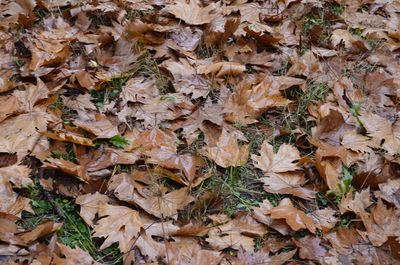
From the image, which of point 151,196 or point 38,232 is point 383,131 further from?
point 38,232

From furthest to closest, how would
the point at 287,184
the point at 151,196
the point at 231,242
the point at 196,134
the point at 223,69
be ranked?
1. the point at 223,69
2. the point at 196,134
3. the point at 287,184
4. the point at 151,196
5. the point at 231,242

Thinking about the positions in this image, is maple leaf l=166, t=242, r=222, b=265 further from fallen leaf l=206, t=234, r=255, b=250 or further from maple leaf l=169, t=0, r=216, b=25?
maple leaf l=169, t=0, r=216, b=25

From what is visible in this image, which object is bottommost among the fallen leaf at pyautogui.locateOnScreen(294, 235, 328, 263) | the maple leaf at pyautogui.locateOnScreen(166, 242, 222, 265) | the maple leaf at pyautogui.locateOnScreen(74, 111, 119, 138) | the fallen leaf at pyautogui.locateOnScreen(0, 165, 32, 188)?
the fallen leaf at pyautogui.locateOnScreen(294, 235, 328, 263)

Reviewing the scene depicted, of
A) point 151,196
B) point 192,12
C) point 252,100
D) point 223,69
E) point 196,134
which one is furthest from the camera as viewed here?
point 192,12

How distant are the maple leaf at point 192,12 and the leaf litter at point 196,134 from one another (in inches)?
0.5

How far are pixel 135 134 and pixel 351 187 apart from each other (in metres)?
1.11

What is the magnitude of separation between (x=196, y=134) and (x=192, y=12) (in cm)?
103

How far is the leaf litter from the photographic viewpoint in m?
1.66

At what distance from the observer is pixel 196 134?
6.72ft

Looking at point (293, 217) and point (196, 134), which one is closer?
point (293, 217)

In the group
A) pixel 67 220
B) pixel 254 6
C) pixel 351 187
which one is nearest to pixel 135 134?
pixel 67 220

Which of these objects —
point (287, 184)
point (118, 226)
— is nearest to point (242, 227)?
point (287, 184)

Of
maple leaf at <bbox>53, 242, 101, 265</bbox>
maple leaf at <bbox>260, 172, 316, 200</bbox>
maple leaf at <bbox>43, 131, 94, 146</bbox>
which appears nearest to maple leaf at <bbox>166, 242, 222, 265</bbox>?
maple leaf at <bbox>53, 242, 101, 265</bbox>

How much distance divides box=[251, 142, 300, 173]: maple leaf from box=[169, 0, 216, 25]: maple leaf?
106cm
